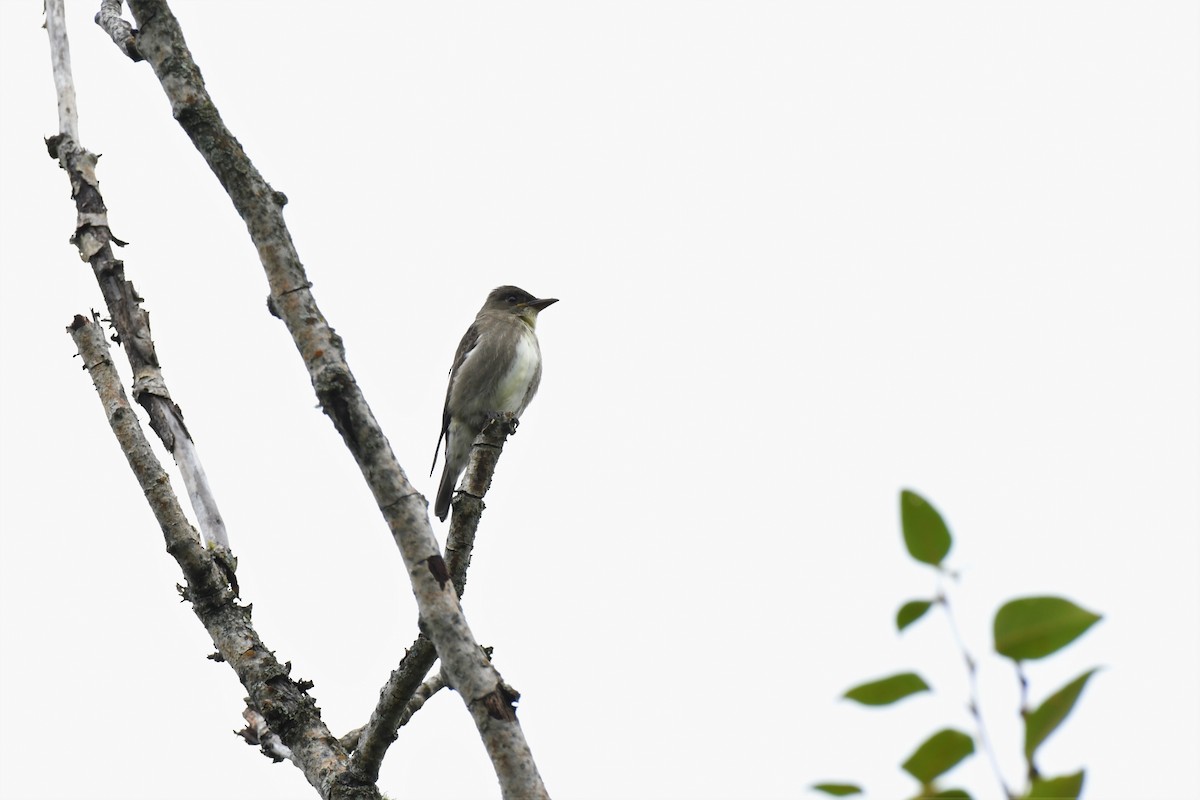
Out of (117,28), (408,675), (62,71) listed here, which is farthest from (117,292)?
(408,675)

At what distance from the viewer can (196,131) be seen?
345 cm

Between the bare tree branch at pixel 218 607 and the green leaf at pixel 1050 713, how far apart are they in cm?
362

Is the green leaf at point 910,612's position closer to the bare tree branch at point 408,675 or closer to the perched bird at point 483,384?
the bare tree branch at point 408,675

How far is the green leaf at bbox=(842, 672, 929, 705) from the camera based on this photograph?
1.30m

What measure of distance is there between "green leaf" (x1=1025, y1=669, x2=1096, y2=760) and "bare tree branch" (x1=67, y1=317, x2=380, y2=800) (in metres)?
3.62

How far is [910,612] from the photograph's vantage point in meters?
1.30

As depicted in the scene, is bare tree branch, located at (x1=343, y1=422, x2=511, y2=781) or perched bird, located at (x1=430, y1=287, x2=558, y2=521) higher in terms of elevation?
perched bird, located at (x1=430, y1=287, x2=558, y2=521)

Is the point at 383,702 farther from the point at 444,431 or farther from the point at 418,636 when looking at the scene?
the point at 444,431

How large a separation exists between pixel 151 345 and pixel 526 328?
5.25 metres

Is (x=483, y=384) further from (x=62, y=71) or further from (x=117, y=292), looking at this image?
(x=62, y=71)

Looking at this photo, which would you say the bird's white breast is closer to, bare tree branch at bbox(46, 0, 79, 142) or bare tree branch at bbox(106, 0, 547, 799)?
bare tree branch at bbox(46, 0, 79, 142)

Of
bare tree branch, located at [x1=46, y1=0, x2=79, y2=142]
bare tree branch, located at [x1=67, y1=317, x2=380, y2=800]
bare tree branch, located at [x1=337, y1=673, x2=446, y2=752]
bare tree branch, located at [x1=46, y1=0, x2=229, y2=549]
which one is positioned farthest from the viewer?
bare tree branch, located at [x1=46, y1=0, x2=79, y2=142]

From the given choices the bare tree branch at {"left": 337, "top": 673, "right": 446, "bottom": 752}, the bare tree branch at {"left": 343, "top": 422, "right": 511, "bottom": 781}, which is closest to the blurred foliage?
the bare tree branch at {"left": 343, "top": 422, "right": 511, "bottom": 781}

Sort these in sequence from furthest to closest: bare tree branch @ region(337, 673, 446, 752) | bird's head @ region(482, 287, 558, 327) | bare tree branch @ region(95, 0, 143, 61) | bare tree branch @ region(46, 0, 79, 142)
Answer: bird's head @ region(482, 287, 558, 327)
bare tree branch @ region(46, 0, 79, 142)
bare tree branch @ region(337, 673, 446, 752)
bare tree branch @ region(95, 0, 143, 61)
